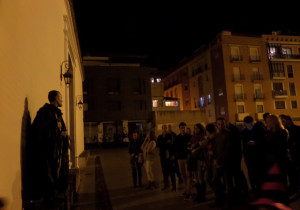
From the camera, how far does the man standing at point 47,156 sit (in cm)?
328

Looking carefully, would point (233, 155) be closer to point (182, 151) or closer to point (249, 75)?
point (182, 151)

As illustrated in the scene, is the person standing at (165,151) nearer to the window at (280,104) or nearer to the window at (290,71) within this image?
the window at (280,104)

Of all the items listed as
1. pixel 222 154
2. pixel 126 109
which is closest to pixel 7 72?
pixel 222 154

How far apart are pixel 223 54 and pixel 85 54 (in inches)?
839

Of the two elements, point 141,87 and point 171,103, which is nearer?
point 141,87

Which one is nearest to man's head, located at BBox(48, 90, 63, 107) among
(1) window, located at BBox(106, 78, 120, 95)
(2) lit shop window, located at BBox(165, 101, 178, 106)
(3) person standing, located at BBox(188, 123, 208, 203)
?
(3) person standing, located at BBox(188, 123, 208, 203)

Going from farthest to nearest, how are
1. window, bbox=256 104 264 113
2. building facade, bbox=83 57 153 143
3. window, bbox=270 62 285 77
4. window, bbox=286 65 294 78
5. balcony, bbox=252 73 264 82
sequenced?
window, bbox=286 65 294 78
window, bbox=270 62 285 77
balcony, bbox=252 73 264 82
window, bbox=256 104 264 113
building facade, bbox=83 57 153 143

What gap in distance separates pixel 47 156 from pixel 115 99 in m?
35.7

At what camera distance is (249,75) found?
39.6 m

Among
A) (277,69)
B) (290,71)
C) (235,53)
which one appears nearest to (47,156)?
(235,53)

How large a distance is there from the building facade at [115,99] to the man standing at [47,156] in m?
33.6

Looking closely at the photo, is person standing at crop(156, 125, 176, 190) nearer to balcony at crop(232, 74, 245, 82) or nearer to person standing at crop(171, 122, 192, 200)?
person standing at crop(171, 122, 192, 200)

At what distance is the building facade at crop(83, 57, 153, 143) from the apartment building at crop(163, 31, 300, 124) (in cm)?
1019

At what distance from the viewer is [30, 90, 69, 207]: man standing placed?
3283 millimetres
